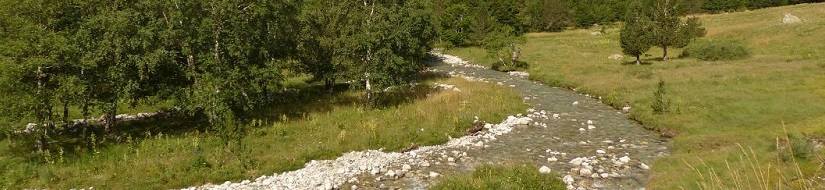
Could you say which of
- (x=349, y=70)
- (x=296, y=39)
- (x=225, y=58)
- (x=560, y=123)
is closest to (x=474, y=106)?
(x=560, y=123)

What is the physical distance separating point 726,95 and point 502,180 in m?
23.3

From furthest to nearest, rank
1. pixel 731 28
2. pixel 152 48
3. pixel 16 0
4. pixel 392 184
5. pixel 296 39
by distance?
pixel 731 28 < pixel 296 39 < pixel 152 48 < pixel 16 0 < pixel 392 184

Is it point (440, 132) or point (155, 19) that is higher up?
point (155, 19)

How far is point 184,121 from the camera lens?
28.8 metres

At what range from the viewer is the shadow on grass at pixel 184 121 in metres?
22.7

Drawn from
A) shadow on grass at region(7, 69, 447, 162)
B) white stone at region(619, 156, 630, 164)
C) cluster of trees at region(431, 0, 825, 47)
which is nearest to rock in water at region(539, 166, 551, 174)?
white stone at region(619, 156, 630, 164)

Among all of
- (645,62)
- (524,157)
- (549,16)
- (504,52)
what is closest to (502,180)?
(524,157)

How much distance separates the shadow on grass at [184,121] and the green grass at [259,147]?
28 centimetres

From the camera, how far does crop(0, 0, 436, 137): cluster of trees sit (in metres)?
20.3

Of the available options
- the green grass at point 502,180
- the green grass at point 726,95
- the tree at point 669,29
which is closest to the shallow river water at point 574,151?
the green grass at point 502,180

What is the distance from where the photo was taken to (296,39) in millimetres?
34250

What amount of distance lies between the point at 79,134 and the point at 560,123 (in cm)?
2692

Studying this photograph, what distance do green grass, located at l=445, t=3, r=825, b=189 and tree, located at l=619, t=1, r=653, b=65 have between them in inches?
85.5

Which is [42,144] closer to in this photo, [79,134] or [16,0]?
[79,134]
